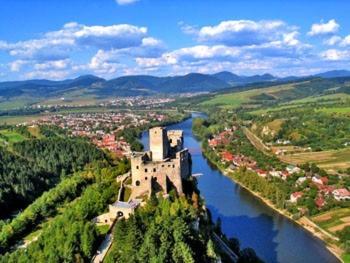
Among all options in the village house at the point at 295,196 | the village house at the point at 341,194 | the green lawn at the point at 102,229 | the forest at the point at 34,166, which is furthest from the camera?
the forest at the point at 34,166

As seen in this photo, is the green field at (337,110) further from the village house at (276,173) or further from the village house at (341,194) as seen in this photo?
the village house at (341,194)

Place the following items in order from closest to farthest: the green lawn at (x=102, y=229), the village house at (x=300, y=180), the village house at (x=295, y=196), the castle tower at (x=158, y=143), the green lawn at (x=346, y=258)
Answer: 1. the green lawn at (x=102, y=229)
2. the castle tower at (x=158, y=143)
3. the green lawn at (x=346, y=258)
4. the village house at (x=295, y=196)
5. the village house at (x=300, y=180)

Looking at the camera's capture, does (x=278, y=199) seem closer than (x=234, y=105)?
Yes

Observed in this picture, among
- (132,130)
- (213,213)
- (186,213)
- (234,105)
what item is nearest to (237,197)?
(213,213)

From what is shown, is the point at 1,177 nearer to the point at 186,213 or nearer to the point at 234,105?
the point at 186,213

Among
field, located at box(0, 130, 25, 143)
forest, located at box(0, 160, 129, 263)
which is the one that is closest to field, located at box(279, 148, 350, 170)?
forest, located at box(0, 160, 129, 263)

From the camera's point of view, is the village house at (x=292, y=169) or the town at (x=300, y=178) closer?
the town at (x=300, y=178)

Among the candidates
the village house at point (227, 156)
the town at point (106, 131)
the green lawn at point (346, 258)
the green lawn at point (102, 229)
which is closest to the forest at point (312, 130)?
the village house at point (227, 156)
